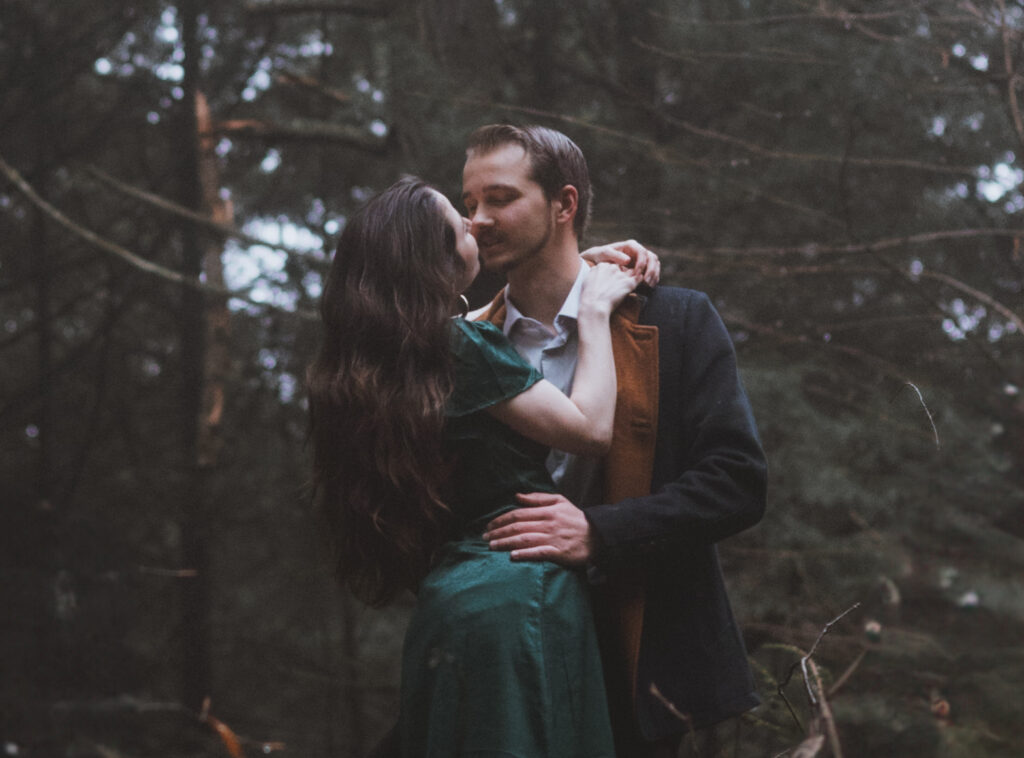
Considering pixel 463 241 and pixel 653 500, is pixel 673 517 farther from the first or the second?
pixel 463 241

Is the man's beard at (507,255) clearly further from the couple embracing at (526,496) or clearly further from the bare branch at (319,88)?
the bare branch at (319,88)

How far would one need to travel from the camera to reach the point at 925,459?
543 cm

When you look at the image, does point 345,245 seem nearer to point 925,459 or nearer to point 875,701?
point 875,701

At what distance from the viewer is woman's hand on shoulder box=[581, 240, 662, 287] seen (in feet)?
7.39

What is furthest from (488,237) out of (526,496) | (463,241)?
(526,496)

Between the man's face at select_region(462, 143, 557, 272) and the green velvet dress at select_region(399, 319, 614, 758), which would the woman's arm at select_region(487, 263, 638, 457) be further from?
the man's face at select_region(462, 143, 557, 272)

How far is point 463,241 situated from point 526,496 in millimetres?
587

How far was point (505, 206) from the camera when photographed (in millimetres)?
2340

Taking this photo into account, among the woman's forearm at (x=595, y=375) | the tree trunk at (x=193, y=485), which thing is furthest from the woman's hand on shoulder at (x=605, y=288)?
the tree trunk at (x=193, y=485)

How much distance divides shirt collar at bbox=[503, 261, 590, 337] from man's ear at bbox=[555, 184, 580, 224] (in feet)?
0.40

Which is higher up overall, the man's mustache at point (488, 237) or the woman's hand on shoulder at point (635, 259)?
the man's mustache at point (488, 237)

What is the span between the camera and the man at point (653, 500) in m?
1.94

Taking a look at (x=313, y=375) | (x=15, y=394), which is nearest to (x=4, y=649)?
(x=15, y=394)

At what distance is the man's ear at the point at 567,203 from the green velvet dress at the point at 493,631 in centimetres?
52
